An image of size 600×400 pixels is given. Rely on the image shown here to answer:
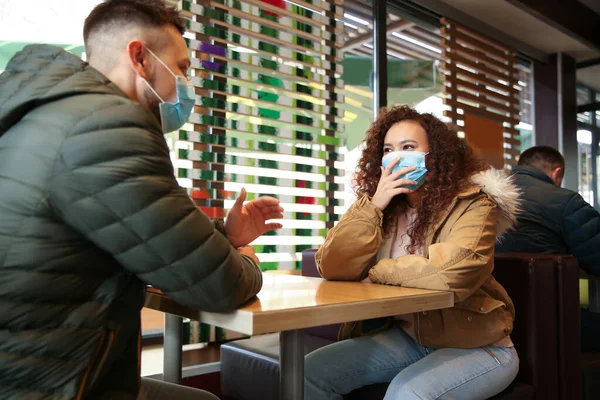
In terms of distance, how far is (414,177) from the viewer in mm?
1812

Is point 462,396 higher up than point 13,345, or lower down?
lower down

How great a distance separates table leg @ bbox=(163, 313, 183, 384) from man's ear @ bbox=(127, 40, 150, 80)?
783 millimetres

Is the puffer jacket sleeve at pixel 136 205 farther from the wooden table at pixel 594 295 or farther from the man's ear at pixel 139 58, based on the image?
the wooden table at pixel 594 295

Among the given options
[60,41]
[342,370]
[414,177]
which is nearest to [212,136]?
[60,41]

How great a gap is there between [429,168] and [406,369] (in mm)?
687

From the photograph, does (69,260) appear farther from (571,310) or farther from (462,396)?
(571,310)

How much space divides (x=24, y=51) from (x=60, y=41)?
1699mm

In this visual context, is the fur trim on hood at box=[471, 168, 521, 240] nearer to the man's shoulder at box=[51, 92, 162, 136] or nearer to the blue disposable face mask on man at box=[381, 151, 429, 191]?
the blue disposable face mask on man at box=[381, 151, 429, 191]

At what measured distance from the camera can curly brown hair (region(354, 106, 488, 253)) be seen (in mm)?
1804

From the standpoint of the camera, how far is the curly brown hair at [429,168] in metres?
1.80

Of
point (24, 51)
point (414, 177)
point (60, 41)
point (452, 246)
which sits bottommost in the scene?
point (452, 246)

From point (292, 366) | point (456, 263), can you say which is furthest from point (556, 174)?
point (292, 366)

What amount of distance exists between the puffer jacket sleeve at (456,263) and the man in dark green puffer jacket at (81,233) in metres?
0.65

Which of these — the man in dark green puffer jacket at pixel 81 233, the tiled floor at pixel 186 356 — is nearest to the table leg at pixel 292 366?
the man in dark green puffer jacket at pixel 81 233
